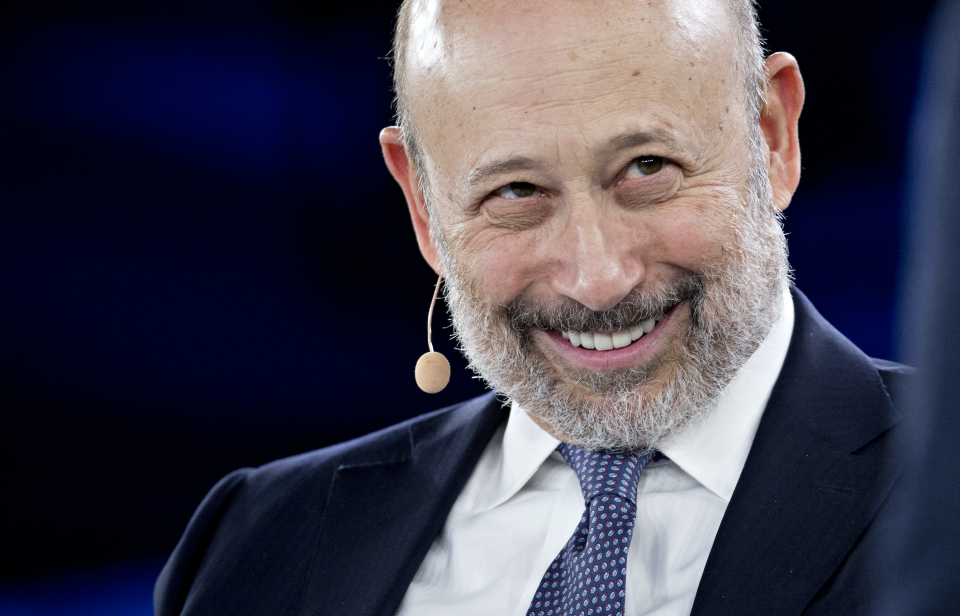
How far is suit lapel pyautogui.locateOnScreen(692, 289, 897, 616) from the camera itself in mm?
1497

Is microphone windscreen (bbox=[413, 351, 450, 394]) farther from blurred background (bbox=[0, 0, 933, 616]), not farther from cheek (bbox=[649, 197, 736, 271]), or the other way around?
blurred background (bbox=[0, 0, 933, 616])

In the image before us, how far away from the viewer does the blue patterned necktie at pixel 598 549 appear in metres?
1.61

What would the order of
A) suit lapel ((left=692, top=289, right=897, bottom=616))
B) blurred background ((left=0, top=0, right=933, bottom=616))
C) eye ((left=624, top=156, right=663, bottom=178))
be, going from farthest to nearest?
1. blurred background ((left=0, top=0, right=933, bottom=616))
2. eye ((left=624, top=156, right=663, bottom=178))
3. suit lapel ((left=692, top=289, right=897, bottom=616))

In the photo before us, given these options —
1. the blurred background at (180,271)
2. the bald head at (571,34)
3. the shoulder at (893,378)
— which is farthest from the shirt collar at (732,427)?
the blurred background at (180,271)

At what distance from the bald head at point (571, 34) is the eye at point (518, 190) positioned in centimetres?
19

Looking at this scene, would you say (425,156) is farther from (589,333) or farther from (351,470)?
(351,470)

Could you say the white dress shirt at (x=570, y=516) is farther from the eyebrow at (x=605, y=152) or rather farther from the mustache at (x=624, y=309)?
the eyebrow at (x=605, y=152)

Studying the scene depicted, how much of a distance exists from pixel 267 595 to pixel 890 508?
127cm

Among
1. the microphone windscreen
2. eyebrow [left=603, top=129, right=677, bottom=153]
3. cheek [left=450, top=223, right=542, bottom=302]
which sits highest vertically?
eyebrow [left=603, top=129, right=677, bottom=153]

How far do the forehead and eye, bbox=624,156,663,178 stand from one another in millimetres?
57

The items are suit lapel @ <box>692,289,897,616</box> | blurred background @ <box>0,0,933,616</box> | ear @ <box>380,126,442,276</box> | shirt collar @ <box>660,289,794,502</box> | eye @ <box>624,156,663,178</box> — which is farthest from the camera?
blurred background @ <box>0,0,933,616</box>

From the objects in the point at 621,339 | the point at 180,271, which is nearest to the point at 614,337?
the point at 621,339

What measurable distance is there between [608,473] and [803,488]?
13.7 inches

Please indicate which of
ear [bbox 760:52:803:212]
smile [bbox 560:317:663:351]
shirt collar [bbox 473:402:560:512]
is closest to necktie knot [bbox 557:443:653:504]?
shirt collar [bbox 473:402:560:512]
